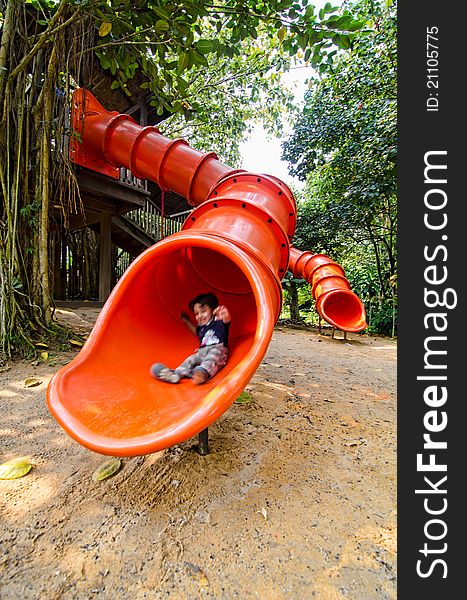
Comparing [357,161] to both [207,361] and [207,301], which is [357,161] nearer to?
[207,301]

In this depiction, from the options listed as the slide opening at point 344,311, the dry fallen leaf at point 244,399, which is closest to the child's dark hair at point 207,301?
the dry fallen leaf at point 244,399

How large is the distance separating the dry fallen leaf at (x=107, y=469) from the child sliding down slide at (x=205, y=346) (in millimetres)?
449

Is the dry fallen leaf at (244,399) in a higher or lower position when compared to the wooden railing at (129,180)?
lower

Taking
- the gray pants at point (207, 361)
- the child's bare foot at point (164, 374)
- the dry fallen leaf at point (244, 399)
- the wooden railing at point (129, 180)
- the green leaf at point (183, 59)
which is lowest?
the dry fallen leaf at point (244, 399)

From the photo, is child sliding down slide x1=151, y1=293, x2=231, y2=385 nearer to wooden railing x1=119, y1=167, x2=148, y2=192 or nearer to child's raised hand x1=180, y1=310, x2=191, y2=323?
child's raised hand x1=180, y1=310, x2=191, y2=323

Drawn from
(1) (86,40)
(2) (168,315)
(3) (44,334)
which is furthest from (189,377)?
(1) (86,40)

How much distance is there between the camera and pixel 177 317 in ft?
7.76

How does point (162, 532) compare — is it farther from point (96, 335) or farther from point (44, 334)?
point (44, 334)

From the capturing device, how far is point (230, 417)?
2.10 meters

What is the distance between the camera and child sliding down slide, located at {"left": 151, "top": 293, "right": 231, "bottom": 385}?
1744mm

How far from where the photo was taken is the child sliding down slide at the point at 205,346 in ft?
5.72

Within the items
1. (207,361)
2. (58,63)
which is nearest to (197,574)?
(207,361)

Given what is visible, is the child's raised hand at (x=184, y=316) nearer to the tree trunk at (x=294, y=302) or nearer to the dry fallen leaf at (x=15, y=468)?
the dry fallen leaf at (x=15, y=468)

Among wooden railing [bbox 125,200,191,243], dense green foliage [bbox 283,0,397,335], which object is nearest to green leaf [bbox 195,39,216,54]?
dense green foliage [bbox 283,0,397,335]
